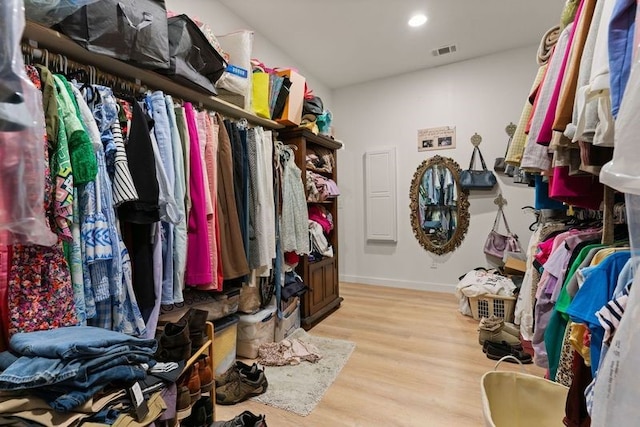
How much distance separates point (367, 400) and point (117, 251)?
143 centimetres

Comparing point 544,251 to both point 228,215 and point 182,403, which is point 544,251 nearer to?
point 228,215

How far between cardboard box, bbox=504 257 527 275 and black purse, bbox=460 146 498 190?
33.5 inches

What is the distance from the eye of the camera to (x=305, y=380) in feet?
6.06

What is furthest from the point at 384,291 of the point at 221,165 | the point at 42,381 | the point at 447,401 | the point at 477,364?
the point at 42,381

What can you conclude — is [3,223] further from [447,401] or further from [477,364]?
[477,364]

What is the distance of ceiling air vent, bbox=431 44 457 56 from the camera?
10.6 ft

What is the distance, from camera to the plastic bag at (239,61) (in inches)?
78.3

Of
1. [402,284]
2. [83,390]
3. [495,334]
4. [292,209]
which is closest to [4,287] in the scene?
[83,390]

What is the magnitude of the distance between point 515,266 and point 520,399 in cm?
207

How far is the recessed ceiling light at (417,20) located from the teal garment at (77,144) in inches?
107

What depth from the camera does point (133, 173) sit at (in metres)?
1.27

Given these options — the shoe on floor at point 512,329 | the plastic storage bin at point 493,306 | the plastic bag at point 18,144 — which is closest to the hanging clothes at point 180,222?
the plastic bag at point 18,144

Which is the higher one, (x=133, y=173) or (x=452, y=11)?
(x=452, y=11)

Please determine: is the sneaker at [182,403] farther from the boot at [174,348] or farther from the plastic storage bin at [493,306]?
the plastic storage bin at [493,306]
